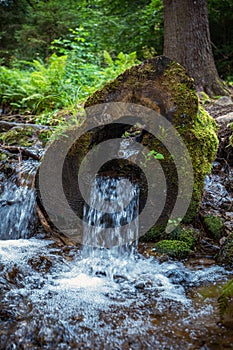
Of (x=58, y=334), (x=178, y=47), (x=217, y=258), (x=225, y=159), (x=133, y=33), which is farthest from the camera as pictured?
(x=133, y=33)

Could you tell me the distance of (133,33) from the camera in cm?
973

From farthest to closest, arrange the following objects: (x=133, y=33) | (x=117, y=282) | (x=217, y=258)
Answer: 1. (x=133, y=33)
2. (x=217, y=258)
3. (x=117, y=282)

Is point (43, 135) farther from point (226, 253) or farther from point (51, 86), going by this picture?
point (226, 253)

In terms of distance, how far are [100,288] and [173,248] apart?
0.87 m

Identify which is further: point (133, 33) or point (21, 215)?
point (133, 33)

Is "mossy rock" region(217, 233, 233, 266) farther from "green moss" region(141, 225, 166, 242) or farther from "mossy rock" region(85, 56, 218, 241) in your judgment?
"green moss" region(141, 225, 166, 242)

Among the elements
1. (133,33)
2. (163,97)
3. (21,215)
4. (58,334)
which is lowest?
(58,334)

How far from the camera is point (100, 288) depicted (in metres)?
2.74

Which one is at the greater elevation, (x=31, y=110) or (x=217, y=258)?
(x=31, y=110)

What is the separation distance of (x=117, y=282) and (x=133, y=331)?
2.47 feet

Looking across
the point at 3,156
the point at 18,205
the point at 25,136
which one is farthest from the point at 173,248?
the point at 25,136

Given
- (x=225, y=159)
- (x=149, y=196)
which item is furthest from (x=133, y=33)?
(x=149, y=196)

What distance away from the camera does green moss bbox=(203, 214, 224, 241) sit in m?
3.35

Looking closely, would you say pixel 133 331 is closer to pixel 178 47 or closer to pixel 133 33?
pixel 178 47
